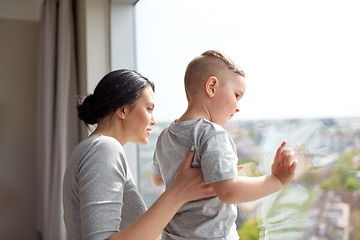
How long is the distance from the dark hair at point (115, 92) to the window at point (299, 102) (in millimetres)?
512

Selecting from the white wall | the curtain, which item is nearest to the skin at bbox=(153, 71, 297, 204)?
the curtain

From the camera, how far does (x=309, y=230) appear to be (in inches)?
53.6

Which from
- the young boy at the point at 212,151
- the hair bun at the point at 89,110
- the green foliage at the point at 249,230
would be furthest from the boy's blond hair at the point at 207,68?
the green foliage at the point at 249,230

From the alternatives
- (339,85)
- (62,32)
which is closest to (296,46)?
(339,85)

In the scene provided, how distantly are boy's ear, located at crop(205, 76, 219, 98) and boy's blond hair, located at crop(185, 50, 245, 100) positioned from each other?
0.02m

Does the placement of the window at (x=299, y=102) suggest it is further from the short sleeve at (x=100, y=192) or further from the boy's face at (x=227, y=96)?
the short sleeve at (x=100, y=192)

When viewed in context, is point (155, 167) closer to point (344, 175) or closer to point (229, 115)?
point (229, 115)

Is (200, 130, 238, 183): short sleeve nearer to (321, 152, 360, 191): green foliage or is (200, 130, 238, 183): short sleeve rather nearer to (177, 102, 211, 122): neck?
(177, 102, 211, 122): neck

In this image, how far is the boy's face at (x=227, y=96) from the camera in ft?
3.71

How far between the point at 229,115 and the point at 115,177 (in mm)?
363

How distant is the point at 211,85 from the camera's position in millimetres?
1131

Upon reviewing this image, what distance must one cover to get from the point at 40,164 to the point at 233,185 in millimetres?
2656

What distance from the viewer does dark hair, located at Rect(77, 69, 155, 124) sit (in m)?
1.27

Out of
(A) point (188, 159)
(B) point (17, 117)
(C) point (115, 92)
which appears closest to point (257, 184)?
(A) point (188, 159)
